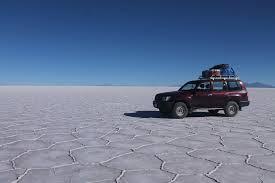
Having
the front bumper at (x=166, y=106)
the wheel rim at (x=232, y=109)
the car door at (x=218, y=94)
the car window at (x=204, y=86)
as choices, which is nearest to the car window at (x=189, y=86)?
the car window at (x=204, y=86)

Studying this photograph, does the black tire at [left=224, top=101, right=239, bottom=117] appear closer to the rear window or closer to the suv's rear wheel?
the rear window

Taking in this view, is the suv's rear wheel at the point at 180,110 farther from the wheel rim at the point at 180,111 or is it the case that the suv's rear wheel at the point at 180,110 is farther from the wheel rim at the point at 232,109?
the wheel rim at the point at 232,109

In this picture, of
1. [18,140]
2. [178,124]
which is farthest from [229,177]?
[178,124]

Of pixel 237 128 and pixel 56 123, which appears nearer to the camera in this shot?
pixel 237 128

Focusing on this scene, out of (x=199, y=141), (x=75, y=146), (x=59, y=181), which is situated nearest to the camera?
(x=59, y=181)

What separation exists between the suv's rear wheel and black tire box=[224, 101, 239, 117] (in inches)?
73.5

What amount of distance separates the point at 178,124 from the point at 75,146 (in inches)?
194

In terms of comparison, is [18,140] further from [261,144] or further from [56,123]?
[261,144]

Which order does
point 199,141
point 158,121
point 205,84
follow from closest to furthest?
point 199,141 → point 158,121 → point 205,84

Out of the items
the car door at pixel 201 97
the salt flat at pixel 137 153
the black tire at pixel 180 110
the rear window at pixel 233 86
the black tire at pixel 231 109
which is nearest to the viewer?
the salt flat at pixel 137 153

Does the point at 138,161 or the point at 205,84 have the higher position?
the point at 205,84

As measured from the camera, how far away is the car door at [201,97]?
14383mm

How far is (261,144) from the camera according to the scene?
28.6ft

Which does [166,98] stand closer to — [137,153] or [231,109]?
[231,109]
